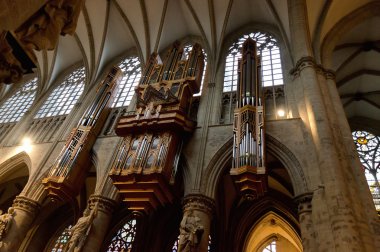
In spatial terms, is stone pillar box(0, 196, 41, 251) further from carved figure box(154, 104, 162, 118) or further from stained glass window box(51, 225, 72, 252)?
carved figure box(154, 104, 162, 118)

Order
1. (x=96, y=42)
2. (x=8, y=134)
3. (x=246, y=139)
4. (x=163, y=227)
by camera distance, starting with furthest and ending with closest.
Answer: (x=96, y=42)
(x=8, y=134)
(x=163, y=227)
(x=246, y=139)

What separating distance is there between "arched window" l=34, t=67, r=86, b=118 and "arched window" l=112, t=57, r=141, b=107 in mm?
2498

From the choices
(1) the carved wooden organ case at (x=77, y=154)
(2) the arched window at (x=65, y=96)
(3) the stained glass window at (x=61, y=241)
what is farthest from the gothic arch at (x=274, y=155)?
(2) the arched window at (x=65, y=96)

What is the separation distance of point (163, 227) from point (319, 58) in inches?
361

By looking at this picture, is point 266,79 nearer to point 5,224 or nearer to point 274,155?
point 274,155

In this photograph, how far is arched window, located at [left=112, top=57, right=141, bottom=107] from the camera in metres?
14.8

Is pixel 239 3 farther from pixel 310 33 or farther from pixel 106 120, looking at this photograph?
pixel 106 120

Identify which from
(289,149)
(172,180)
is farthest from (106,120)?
(289,149)

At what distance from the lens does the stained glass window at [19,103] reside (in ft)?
54.6

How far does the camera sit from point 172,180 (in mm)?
9391

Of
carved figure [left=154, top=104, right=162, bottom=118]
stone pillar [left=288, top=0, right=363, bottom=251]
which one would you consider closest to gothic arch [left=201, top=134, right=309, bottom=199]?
stone pillar [left=288, top=0, right=363, bottom=251]

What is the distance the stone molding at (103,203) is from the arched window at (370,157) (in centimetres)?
1134

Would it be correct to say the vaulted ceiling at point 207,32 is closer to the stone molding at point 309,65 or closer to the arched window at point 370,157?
the arched window at point 370,157

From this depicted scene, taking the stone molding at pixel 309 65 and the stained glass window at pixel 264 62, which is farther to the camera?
the stained glass window at pixel 264 62
